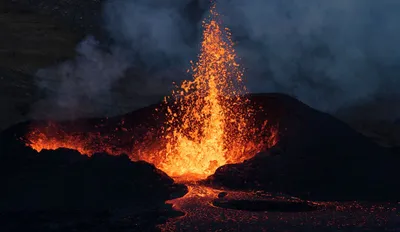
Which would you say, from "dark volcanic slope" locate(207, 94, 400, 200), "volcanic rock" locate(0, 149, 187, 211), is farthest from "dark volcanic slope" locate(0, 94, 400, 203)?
"volcanic rock" locate(0, 149, 187, 211)

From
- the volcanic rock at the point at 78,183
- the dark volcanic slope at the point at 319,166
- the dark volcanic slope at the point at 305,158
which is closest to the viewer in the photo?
the volcanic rock at the point at 78,183

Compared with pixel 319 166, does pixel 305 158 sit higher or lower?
higher

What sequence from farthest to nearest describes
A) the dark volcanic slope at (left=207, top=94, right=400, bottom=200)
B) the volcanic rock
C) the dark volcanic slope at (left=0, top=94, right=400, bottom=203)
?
the dark volcanic slope at (left=0, top=94, right=400, bottom=203)
the dark volcanic slope at (left=207, top=94, right=400, bottom=200)
the volcanic rock

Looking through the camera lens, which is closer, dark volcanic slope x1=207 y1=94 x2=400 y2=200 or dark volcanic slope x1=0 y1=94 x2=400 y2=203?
dark volcanic slope x1=207 y1=94 x2=400 y2=200

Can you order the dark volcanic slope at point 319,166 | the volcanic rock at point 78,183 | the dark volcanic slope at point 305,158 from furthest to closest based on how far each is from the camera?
the dark volcanic slope at point 305,158
the dark volcanic slope at point 319,166
the volcanic rock at point 78,183

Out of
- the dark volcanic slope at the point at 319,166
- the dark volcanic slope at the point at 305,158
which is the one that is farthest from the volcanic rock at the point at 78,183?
the dark volcanic slope at the point at 319,166

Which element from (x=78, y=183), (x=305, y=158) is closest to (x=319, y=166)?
(x=305, y=158)

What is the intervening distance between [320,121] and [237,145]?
413 centimetres

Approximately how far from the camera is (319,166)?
22.8 m

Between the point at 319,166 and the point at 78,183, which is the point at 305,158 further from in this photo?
the point at 78,183

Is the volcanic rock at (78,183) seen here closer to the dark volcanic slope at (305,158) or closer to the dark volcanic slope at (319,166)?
the dark volcanic slope at (305,158)

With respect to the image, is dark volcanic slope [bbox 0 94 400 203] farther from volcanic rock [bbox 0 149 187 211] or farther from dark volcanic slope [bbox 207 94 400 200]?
volcanic rock [bbox 0 149 187 211]

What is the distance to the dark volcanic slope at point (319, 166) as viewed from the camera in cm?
2125

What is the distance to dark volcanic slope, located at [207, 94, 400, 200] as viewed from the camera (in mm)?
21250
